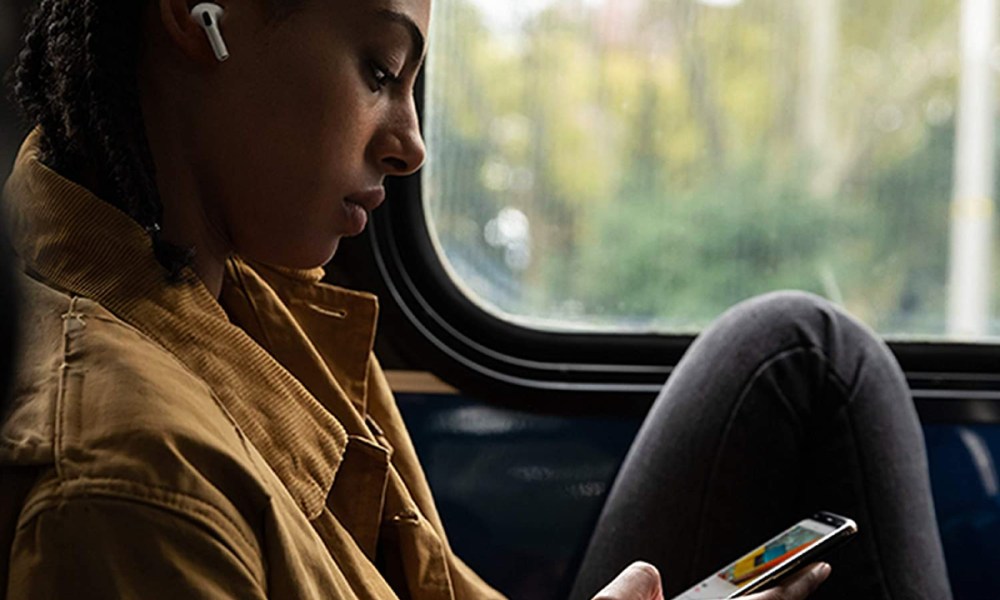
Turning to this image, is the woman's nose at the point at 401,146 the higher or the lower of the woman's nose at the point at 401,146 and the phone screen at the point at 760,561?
the higher

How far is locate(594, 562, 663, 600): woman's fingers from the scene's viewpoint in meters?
1.00

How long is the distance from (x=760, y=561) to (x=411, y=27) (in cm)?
68

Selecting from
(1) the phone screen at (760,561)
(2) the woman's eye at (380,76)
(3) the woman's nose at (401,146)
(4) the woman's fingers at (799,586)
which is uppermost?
(2) the woman's eye at (380,76)

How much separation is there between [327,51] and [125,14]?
0.46 feet

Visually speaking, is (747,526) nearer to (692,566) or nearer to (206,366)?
(692,566)

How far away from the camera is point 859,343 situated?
1.49 m

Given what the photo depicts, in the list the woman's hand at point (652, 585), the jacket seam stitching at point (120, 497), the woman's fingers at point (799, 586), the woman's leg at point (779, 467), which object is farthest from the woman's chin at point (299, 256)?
the woman's leg at point (779, 467)

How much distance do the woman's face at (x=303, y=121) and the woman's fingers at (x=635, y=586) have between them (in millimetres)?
376

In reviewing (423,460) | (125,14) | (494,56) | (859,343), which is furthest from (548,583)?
(125,14)

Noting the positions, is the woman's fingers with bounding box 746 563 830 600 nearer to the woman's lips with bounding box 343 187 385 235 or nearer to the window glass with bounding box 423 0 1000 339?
the woman's lips with bounding box 343 187 385 235

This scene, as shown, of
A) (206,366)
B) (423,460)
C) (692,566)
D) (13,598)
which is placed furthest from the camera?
(423,460)

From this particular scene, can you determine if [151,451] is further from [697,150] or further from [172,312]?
[697,150]

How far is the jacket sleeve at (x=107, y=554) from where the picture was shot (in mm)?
638

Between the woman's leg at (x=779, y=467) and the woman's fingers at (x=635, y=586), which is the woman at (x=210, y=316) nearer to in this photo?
the woman's fingers at (x=635, y=586)
